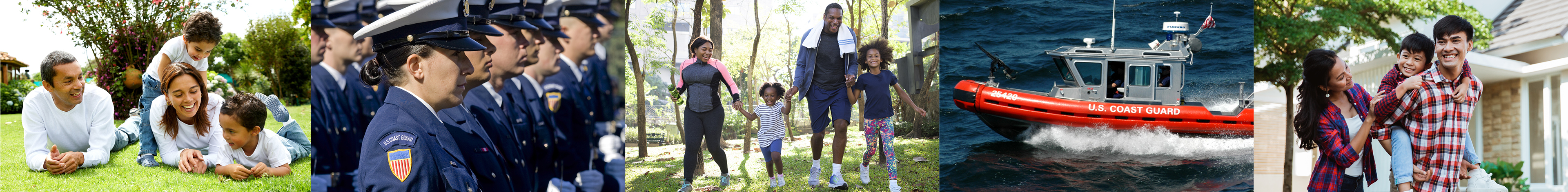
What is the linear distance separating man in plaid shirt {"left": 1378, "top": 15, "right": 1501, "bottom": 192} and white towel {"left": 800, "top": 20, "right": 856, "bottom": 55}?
311 cm

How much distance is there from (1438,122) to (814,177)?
11.6 ft

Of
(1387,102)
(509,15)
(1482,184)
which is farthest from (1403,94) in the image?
(509,15)

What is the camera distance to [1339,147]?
4.11 m

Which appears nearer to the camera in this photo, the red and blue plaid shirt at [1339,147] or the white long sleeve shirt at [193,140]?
the red and blue plaid shirt at [1339,147]

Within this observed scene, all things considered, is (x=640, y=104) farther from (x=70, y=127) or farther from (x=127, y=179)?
(x=70, y=127)

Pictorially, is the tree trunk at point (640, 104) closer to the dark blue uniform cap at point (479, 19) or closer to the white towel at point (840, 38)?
the dark blue uniform cap at point (479, 19)

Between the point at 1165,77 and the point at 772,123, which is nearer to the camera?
the point at 772,123

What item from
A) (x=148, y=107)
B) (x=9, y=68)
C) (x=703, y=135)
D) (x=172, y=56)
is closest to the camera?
(x=703, y=135)

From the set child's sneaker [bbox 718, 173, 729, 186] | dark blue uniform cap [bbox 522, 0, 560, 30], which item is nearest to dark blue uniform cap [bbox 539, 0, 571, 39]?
dark blue uniform cap [bbox 522, 0, 560, 30]

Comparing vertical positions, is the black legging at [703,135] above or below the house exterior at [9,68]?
below

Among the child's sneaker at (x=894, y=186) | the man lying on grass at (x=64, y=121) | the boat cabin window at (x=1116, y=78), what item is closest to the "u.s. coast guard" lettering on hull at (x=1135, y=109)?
the boat cabin window at (x=1116, y=78)

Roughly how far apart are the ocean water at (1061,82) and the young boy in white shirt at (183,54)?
14.0 feet

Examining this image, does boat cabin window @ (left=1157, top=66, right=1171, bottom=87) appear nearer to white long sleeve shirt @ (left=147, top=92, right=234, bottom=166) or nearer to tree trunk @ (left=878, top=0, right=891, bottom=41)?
tree trunk @ (left=878, top=0, right=891, bottom=41)

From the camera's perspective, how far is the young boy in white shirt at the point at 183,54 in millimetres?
4168
